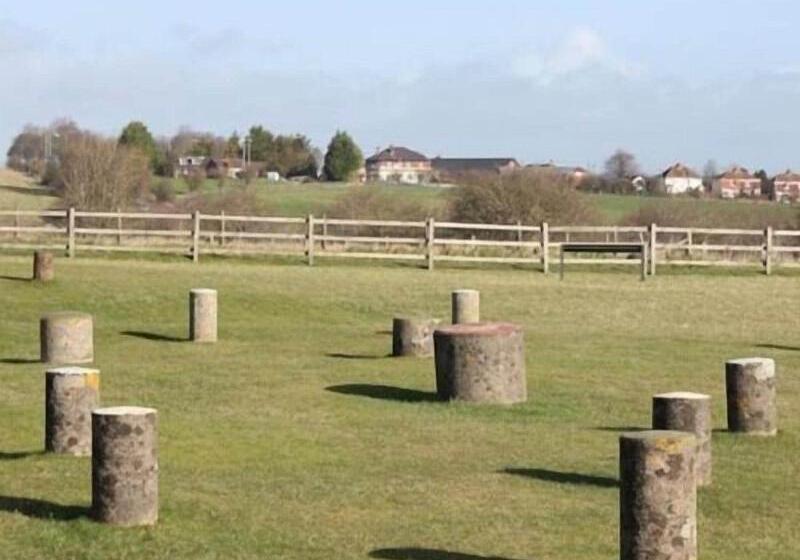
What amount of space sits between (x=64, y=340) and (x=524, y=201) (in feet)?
135

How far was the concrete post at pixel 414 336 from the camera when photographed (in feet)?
75.0

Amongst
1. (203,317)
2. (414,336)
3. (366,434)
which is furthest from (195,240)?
(366,434)

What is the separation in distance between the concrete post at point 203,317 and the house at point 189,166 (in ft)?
284

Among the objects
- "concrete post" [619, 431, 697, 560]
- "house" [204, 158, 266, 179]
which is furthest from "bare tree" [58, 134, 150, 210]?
"concrete post" [619, 431, 697, 560]

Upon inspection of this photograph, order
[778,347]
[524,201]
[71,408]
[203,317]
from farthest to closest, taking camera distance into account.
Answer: [524,201] → [778,347] → [203,317] → [71,408]

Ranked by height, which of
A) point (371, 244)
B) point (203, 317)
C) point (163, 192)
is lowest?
point (203, 317)

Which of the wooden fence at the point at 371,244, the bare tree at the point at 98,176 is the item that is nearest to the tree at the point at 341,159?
the bare tree at the point at 98,176

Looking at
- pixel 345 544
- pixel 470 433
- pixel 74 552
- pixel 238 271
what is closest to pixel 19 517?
pixel 74 552

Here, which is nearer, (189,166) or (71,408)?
(71,408)

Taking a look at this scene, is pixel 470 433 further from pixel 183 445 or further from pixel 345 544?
pixel 345 544

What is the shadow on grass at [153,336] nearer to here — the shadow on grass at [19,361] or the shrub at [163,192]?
the shadow on grass at [19,361]

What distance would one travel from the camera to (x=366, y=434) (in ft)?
51.6

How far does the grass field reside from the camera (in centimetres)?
1113

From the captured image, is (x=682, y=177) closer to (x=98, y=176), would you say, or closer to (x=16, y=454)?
(x=98, y=176)
